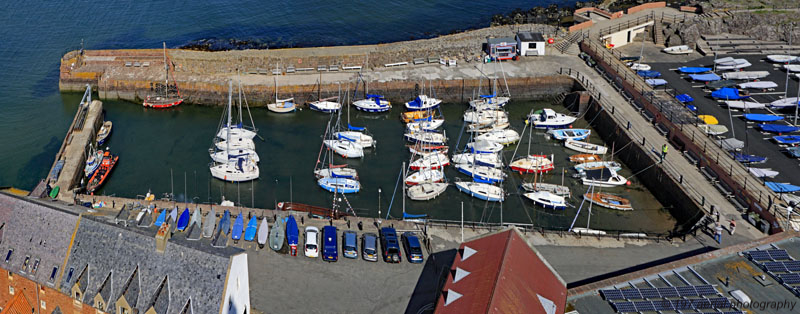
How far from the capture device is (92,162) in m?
89.5

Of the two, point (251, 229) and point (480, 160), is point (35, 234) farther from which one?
point (480, 160)

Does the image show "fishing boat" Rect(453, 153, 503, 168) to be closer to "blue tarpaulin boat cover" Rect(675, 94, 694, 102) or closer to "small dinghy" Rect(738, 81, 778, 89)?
Result: "blue tarpaulin boat cover" Rect(675, 94, 694, 102)

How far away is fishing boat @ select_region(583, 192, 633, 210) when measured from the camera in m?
83.2

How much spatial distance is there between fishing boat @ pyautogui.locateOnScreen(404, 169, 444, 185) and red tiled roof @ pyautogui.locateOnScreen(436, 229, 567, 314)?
27535 mm

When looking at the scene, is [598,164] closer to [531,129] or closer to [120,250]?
[531,129]

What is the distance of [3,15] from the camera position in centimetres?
14100

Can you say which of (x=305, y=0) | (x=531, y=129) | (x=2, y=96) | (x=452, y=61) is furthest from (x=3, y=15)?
(x=531, y=129)

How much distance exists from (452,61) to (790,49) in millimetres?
44962

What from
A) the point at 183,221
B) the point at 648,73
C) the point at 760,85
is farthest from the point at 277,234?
the point at 760,85

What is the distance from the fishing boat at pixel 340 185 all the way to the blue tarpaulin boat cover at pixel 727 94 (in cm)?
4369

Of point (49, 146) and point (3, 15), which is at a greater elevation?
point (3, 15)

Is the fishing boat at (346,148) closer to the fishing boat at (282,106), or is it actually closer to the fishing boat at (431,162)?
the fishing boat at (431,162)

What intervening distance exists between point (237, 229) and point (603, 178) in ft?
126

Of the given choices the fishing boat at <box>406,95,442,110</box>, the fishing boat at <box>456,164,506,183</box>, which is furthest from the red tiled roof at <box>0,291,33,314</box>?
the fishing boat at <box>406,95,442,110</box>
